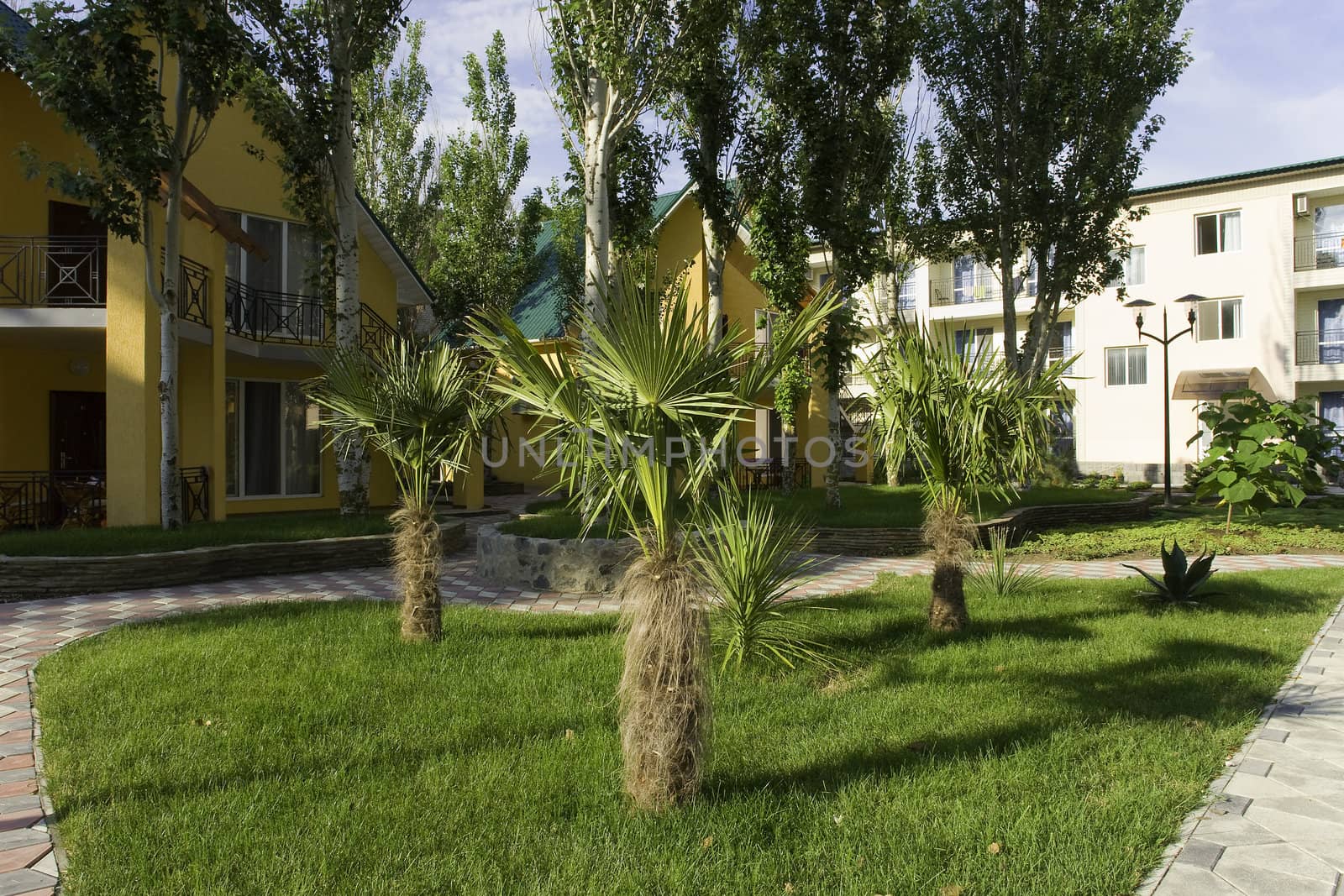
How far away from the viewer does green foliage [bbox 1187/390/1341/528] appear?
1325 centimetres

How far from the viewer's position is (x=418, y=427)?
23.3 feet

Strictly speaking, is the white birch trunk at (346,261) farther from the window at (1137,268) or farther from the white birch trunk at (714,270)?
the window at (1137,268)

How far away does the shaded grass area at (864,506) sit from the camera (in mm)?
11641

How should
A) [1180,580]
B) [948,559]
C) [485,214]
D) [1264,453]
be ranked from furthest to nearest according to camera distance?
1. [485,214]
2. [1264,453]
3. [1180,580]
4. [948,559]

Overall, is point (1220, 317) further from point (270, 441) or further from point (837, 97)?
A: point (270, 441)

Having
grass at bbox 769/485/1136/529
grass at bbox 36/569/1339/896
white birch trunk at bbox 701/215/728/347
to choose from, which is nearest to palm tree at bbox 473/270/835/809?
grass at bbox 36/569/1339/896

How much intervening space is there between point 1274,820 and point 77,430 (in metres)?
17.9

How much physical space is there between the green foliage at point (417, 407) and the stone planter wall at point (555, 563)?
2936 millimetres

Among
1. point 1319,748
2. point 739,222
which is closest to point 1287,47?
point 1319,748

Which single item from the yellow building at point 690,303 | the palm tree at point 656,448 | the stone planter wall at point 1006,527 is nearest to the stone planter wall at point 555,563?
the stone planter wall at point 1006,527

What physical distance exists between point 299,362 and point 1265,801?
16.3 meters

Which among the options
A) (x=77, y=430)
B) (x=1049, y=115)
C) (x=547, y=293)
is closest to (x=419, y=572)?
(x=77, y=430)

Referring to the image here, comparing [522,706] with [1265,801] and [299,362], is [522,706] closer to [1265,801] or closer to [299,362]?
[1265,801]

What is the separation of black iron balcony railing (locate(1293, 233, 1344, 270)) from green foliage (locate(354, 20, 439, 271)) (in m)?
29.5
